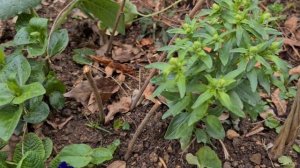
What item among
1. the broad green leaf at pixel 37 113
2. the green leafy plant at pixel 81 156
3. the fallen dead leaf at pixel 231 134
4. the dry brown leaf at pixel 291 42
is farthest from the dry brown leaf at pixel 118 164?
the dry brown leaf at pixel 291 42

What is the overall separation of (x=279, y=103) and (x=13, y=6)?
3.69 feet

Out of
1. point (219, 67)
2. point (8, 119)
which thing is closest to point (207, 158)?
point (219, 67)

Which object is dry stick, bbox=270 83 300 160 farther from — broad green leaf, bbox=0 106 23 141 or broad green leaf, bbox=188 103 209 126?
broad green leaf, bbox=0 106 23 141

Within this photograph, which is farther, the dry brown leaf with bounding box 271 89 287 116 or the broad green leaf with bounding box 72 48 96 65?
the broad green leaf with bounding box 72 48 96 65

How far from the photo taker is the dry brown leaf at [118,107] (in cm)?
191

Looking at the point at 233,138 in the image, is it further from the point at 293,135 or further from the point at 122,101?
the point at 122,101

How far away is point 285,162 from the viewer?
1783mm

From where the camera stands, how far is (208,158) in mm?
1715

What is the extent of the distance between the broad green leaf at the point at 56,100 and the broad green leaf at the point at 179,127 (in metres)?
0.49

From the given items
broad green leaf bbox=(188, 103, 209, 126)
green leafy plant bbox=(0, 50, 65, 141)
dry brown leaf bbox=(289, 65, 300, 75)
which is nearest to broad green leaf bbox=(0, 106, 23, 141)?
green leafy plant bbox=(0, 50, 65, 141)

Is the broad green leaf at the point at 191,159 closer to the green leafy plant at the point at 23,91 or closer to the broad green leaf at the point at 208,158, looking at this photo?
the broad green leaf at the point at 208,158

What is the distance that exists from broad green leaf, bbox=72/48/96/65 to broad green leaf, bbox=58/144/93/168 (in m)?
0.50

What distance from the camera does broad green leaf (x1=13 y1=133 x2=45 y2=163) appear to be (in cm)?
168

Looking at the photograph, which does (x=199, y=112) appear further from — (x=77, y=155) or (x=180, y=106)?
(x=77, y=155)
